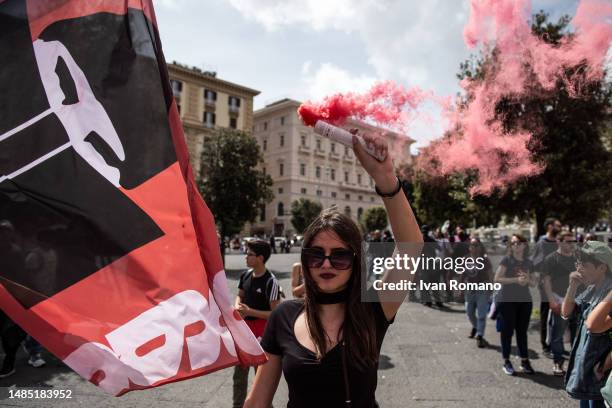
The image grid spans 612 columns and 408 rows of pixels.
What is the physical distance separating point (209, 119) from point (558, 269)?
163ft

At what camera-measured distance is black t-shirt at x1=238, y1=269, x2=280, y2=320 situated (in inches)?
179

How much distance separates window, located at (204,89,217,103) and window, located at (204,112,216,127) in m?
1.51

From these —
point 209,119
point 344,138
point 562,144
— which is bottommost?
point 344,138

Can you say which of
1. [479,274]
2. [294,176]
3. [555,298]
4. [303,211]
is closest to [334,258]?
[555,298]

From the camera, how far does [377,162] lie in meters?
1.80

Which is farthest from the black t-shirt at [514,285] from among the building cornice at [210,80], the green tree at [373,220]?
the green tree at [373,220]

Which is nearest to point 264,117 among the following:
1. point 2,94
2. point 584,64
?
point 584,64

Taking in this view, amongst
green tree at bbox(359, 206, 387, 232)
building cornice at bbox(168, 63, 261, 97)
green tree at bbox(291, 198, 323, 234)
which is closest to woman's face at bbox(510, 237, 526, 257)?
building cornice at bbox(168, 63, 261, 97)

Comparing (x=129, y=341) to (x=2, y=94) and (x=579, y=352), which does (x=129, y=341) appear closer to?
(x=2, y=94)

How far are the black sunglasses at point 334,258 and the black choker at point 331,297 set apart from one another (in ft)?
0.45

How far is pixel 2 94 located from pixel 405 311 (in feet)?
32.4

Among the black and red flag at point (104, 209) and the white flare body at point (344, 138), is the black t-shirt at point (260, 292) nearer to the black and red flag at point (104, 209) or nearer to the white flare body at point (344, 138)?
the black and red flag at point (104, 209)

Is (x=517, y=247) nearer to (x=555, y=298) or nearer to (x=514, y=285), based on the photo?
(x=514, y=285)

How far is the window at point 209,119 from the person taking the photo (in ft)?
171
